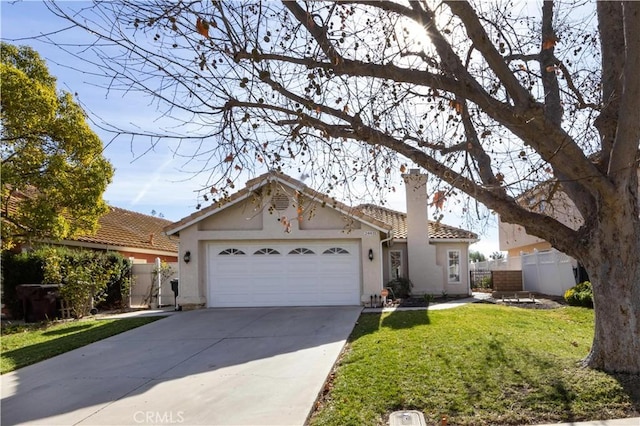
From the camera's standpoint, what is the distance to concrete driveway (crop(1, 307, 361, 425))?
5633 mm

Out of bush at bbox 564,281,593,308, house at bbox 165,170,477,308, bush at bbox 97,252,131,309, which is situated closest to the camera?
bush at bbox 564,281,593,308

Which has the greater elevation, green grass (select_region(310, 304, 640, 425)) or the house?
the house

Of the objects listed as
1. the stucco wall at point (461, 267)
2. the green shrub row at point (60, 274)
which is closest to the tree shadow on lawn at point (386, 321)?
the stucco wall at point (461, 267)

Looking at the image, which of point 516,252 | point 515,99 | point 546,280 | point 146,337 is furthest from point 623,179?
point 516,252

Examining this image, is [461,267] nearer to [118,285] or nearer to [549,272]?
[549,272]

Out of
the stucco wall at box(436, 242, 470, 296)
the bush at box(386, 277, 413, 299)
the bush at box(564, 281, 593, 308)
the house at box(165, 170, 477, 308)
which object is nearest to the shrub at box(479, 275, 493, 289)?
the stucco wall at box(436, 242, 470, 296)

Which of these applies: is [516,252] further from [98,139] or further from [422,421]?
[422,421]

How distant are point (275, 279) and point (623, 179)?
1149cm

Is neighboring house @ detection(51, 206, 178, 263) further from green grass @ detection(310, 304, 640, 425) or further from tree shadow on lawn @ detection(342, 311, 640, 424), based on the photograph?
tree shadow on lawn @ detection(342, 311, 640, 424)

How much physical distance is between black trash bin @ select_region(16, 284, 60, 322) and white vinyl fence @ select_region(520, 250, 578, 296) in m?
17.3

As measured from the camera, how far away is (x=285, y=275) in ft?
51.8

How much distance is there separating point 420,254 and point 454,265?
193 cm

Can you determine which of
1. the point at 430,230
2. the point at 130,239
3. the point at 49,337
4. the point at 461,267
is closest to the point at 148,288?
the point at 130,239

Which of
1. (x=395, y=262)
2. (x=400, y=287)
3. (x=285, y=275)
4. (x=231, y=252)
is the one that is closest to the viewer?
(x=285, y=275)
